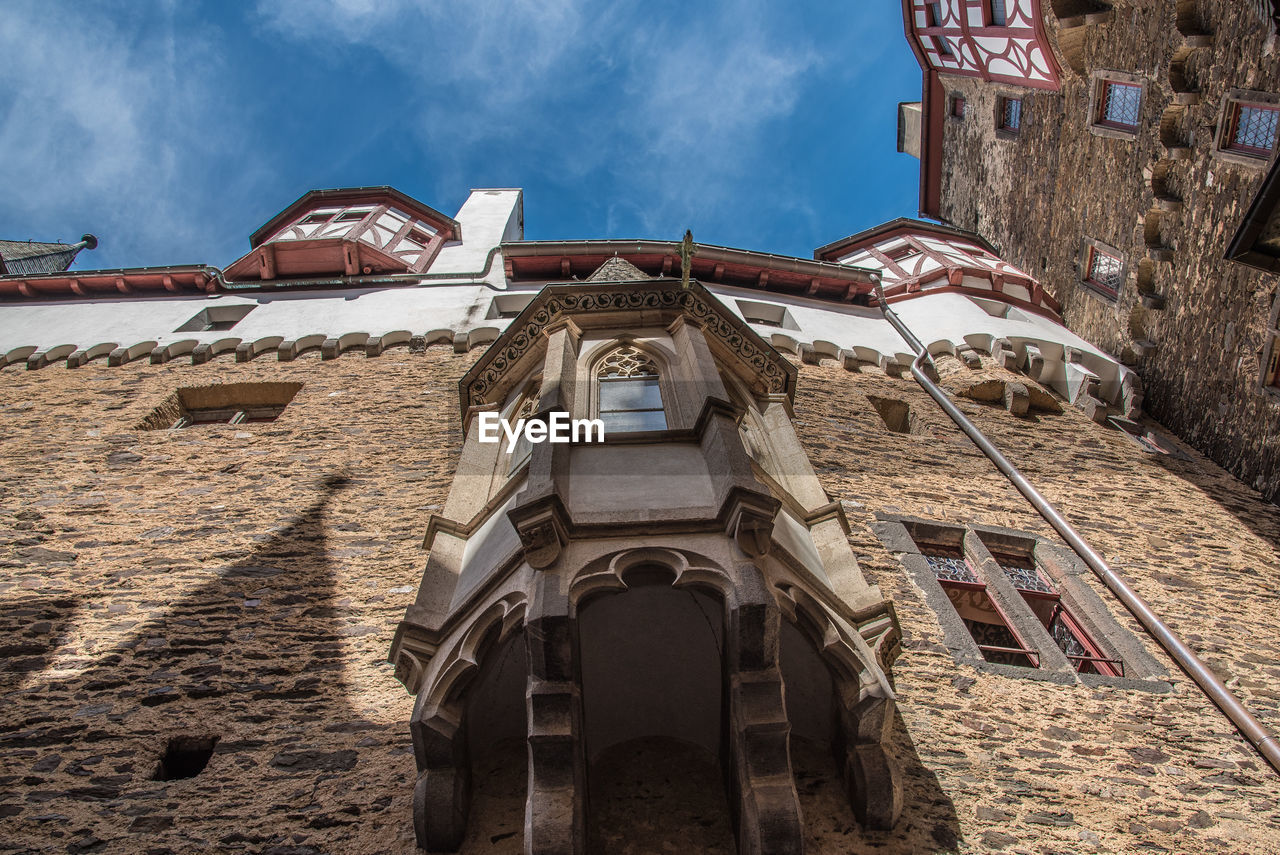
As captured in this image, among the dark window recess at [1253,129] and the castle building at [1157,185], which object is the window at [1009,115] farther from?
the dark window recess at [1253,129]

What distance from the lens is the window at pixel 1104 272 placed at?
14.9 metres

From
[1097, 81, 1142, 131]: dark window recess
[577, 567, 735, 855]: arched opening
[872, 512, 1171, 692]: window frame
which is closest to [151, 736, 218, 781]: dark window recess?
[577, 567, 735, 855]: arched opening

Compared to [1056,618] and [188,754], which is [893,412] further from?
[188,754]

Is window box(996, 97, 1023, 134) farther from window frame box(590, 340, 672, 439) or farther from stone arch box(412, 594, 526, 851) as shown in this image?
stone arch box(412, 594, 526, 851)

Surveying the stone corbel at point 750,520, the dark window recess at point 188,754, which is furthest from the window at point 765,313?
the dark window recess at point 188,754

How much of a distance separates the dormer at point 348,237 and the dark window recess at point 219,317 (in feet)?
4.95

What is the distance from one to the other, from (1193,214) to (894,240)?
9835 mm

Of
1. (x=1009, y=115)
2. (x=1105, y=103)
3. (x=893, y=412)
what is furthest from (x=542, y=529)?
(x=1009, y=115)

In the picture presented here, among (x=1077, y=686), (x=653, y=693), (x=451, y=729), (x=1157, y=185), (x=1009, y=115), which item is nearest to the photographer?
(x=451, y=729)

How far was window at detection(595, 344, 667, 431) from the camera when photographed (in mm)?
6832

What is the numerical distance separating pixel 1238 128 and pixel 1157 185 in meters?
1.66

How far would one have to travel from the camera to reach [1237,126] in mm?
11445

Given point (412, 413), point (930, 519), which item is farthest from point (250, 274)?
point (930, 519)

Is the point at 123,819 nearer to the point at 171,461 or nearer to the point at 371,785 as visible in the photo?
the point at 371,785
